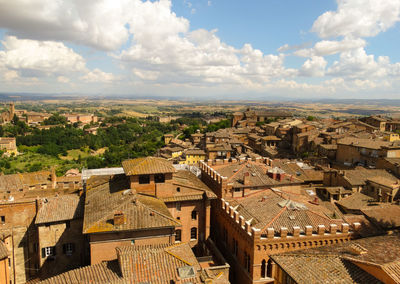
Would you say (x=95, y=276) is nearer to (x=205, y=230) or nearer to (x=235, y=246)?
(x=235, y=246)

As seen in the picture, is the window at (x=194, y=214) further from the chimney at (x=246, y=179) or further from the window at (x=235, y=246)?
the chimney at (x=246, y=179)

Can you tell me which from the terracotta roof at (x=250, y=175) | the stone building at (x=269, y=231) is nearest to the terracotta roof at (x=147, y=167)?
the stone building at (x=269, y=231)

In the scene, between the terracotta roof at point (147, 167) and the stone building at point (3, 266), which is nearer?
the stone building at point (3, 266)

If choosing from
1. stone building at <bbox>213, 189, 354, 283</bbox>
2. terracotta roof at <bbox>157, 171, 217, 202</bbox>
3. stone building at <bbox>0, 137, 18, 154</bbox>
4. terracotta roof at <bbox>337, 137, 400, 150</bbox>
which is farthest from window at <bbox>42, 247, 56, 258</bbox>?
stone building at <bbox>0, 137, 18, 154</bbox>

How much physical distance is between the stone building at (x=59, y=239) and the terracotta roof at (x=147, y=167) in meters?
6.42

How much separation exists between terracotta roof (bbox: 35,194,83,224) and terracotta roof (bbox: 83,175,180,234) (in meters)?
1.84

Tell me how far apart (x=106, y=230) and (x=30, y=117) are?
199 meters

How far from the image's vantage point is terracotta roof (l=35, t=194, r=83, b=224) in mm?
28219

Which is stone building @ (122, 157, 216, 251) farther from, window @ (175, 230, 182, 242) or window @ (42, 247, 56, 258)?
window @ (42, 247, 56, 258)

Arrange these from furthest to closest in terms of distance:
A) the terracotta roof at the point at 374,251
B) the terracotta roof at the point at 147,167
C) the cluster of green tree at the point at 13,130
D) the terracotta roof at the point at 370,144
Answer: the cluster of green tree at the point at 13,130 < the terracotta roof at the point at 370,144 < the terracotta roof at the point at 147,167 < the terracotta roof at the point at 374,251

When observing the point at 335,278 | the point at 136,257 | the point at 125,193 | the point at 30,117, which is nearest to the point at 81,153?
the point at 30,117

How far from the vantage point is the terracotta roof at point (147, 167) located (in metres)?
28.4

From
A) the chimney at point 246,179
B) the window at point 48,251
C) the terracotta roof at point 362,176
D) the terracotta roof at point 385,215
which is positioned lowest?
the window at point 48,251

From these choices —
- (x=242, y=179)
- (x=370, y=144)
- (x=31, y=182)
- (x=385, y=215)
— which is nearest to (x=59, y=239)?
(x=242, y=179)
